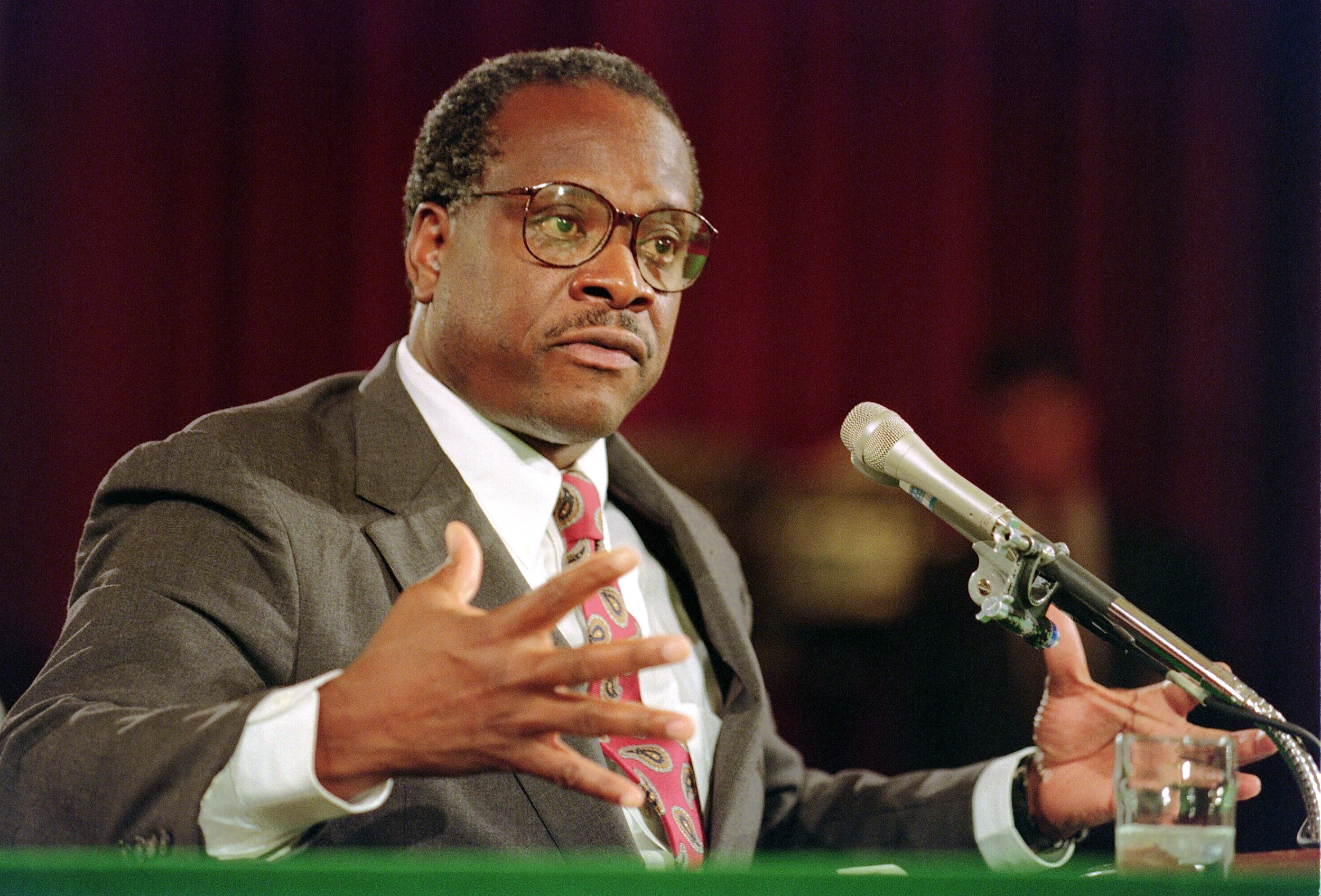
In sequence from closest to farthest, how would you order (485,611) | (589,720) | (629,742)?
(589,720) < (485,611) < (629,742)

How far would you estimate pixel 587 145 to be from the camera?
174 cm

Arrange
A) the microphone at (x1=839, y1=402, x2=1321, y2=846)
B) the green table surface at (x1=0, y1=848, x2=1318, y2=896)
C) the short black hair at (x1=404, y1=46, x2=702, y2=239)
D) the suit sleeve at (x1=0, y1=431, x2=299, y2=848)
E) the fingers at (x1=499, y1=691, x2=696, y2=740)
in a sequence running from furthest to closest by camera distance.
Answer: the short black hair at (x1=404, y1=46, x2=702, y2=239) < the microphone at (x1=839, y1=402, x2=1321, y2=846) < the suit sleeve at (x1=0, y1=431, x2=299, y2=848) < the fingers at (x1=499, y1=691, x2=696, y2=740) < the green table surface at (x1=0, y1=848, x2=1318, y2=896)

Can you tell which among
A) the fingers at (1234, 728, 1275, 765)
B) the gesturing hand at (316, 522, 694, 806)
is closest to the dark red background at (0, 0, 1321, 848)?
the fingers at (1234, 728, 1275, 765)

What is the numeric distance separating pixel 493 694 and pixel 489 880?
0.29 meters

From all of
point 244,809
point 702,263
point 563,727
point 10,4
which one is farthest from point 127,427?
point 563,727

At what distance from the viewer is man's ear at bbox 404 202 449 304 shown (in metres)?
1.85

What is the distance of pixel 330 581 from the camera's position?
1.45m

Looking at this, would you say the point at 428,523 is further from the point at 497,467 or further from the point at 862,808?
the point at 862,808

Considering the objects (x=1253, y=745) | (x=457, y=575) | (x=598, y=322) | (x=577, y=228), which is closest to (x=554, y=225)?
(x=577, y=228)

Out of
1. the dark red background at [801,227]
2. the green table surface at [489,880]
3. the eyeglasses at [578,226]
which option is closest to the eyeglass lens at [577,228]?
the eyeglasses at [578,226]

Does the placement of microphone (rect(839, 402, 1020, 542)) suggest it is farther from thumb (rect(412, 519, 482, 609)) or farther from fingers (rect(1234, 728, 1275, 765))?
thumb (rect(412, 519, 482, 609))

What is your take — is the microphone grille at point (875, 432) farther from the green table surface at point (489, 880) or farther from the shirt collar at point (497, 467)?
the green table surface at point (489, 880)

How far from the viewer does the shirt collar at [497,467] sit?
170 centimetres

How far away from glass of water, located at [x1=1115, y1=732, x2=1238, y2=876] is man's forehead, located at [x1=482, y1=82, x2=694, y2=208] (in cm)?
101
